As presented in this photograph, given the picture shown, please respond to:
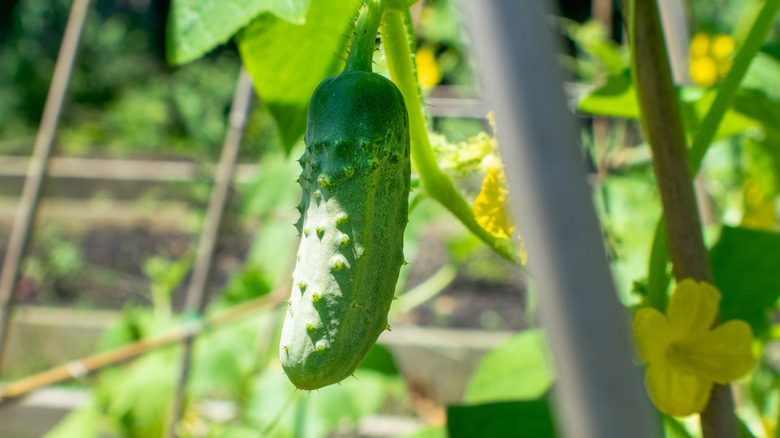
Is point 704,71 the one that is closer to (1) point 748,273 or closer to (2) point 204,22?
(1) point 748,273

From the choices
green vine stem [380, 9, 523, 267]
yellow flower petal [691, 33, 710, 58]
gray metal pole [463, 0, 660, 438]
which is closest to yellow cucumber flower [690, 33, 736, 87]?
yellow flower petal [691, 33, 710, 58]

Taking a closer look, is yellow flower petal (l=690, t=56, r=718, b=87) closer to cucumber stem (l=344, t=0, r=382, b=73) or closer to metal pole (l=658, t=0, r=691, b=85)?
metal pole (l=658, t=0, r=691, b=85)

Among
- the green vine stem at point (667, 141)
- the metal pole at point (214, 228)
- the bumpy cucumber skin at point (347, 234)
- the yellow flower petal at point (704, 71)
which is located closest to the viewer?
the bumpy cucumber skin at point (347, 234)

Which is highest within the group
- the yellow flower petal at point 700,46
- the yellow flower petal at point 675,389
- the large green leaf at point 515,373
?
the yellow flower petal at point 700,46

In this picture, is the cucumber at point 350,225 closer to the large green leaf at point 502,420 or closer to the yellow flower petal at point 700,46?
the large green leaf at point 502,420

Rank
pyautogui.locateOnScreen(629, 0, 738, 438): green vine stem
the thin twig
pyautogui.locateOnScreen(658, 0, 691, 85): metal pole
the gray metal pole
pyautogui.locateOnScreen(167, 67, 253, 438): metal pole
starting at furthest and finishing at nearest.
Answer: pyautogui.locateOnScreen(167, 67, 253, 438): metal pole < the thin twig < pyautogui.locateOnScreen(658, 0, 691, 85): metal pole < pyautogui.locateOnScreen(629, 0, 738, 438): green vine stem < the gray metal pole

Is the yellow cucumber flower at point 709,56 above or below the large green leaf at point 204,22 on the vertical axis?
above

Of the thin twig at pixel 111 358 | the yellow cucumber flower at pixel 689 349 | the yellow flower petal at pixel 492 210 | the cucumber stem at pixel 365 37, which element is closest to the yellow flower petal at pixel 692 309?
the yellow cucumber flower at pixel 689 349

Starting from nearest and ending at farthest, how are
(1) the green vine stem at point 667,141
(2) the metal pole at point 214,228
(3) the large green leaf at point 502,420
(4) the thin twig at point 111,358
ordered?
1. (1) the green vine stem at point 667,141
2. (3) the large green leaf at point 502,420
3. (4) the thin twig at point 111,358
4. (2) the metal pole at point 214,228

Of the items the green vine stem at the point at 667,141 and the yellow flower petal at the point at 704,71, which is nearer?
the green vine stem at the point at 667,141
